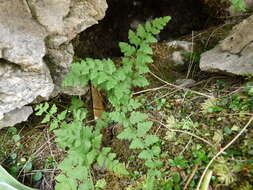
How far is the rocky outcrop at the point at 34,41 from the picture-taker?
7.43 ft

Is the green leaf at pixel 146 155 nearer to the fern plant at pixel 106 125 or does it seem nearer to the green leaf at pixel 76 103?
the fern plant at pixel 106 125

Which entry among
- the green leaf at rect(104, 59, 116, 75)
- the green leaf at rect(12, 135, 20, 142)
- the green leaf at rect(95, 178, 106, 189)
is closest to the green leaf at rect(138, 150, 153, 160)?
the green leaf at rect(95, 178, 106, 189)

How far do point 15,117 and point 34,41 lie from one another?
0.95m

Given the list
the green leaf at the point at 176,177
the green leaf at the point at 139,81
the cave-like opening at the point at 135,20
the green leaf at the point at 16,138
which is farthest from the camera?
the cave-like opening at the point at 135,20

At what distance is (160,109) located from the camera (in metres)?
2.64

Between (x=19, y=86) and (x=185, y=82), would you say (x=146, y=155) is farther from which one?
(x=19, y=86)

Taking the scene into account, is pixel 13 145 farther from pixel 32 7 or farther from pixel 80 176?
pixel 32 7

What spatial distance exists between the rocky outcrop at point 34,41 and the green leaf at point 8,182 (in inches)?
22.3

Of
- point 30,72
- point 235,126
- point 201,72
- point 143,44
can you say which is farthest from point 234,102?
point 30,72

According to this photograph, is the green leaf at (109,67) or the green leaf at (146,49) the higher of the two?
the green leaf at (146,49)

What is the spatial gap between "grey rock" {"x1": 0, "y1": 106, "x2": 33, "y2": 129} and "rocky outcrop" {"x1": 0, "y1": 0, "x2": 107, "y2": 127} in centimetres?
3

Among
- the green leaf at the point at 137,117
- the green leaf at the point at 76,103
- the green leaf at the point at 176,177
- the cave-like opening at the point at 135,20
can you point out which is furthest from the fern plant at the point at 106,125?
the cave-like opening at the point at 135,20

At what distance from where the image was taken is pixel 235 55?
2635 millimetres

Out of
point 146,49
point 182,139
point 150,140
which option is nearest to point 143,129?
point 150,140
